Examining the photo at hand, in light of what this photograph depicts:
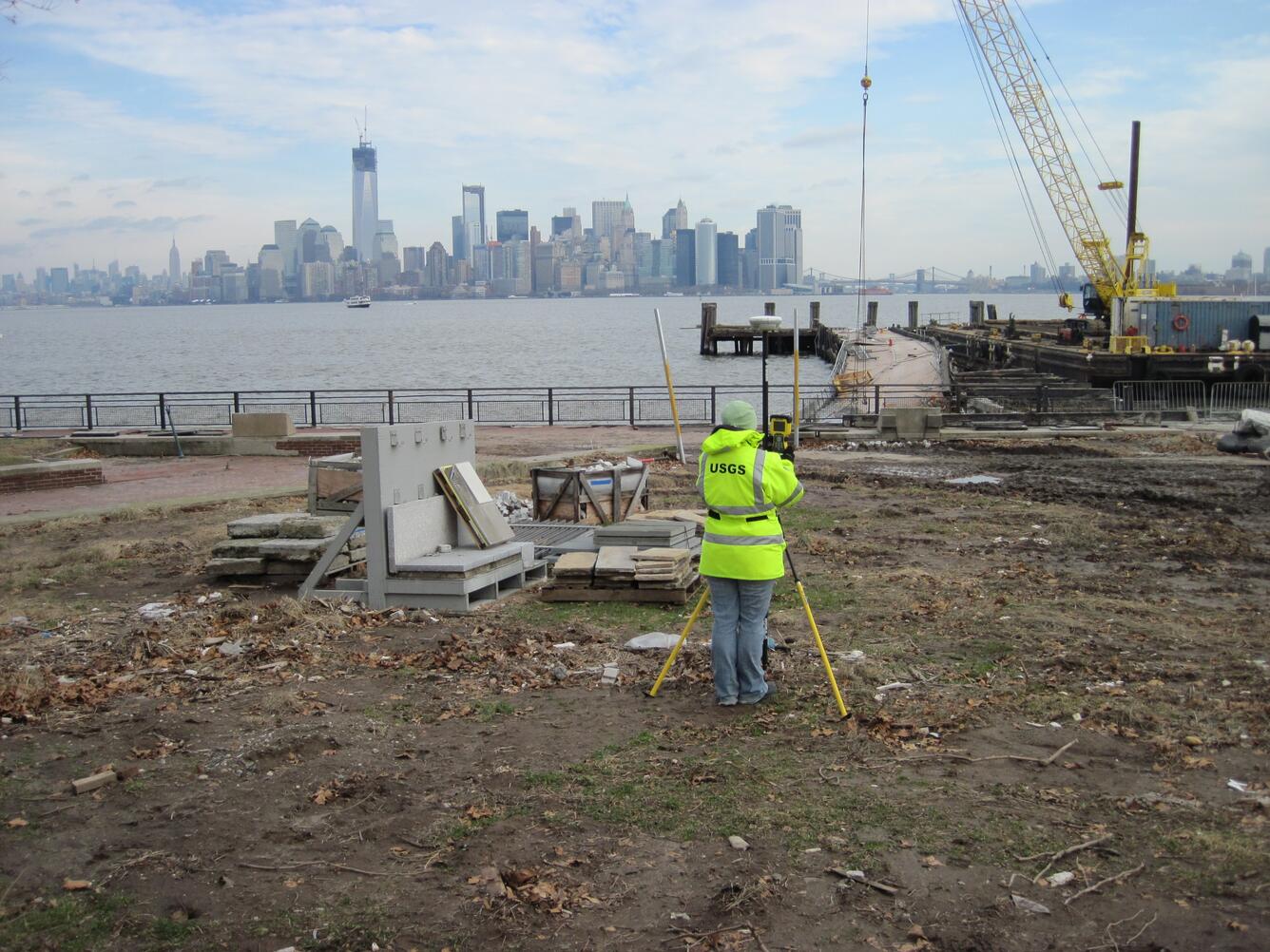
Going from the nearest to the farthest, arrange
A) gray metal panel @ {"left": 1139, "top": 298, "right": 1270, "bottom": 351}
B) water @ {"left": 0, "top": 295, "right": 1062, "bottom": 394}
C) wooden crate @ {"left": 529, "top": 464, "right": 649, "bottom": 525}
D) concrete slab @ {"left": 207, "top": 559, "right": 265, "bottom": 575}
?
concrete slab @ {"left": 207, "top": 559, "right": 265, "bottom": 575} → wooden crate @ {"left": 529, "top": 464, "right": 649, "bottom": 525} → gray metal panel @ {"left": 1139, "top": 298, "right": 1270, "bottom": 351} → water @ {"left": 0, "top": 295, "right": 1062, "bottom": 394}

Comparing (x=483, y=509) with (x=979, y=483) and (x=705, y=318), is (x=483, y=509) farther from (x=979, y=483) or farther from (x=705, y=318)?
(x=705, y=318)

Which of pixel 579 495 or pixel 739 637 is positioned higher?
pixel 579 495

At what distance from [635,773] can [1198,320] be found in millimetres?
54155

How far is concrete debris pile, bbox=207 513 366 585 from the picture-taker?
11.9m

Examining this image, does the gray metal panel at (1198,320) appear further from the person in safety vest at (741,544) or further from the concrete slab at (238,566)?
the person in safety vest at (741,544)

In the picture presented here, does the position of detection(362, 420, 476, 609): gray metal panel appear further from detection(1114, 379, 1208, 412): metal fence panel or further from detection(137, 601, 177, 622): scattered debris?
detection(1114, 379, 1208, 412): metal fence panel

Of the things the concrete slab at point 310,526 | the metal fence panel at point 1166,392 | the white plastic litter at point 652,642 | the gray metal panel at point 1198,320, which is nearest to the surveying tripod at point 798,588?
the white plastic litter at point 652,642

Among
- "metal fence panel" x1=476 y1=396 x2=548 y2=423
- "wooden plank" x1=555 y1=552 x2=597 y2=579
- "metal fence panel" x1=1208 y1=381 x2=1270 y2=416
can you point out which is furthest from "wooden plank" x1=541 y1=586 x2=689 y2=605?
"metal fence panel" x1=1208 y1=381 x2=1270 y2=416

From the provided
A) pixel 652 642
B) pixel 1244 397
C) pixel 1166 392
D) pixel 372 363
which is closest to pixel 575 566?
pixel 652 642

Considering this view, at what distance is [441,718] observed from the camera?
314 inches

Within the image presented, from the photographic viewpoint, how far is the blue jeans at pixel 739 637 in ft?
26.5

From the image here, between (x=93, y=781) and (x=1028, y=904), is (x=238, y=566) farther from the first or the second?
(x=1028, y=904)

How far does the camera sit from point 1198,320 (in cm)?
5394

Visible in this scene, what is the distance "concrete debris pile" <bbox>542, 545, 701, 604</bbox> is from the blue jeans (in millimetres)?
2923
